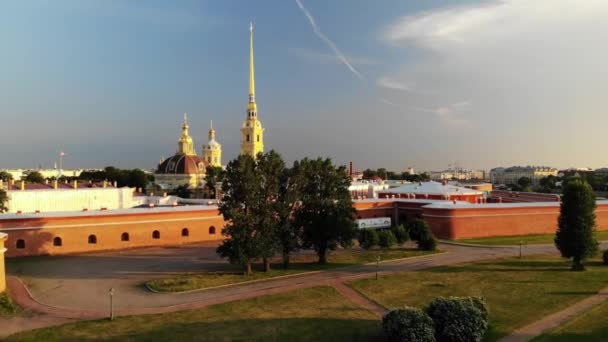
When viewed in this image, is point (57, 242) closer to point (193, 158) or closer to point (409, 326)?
point (409, 326)

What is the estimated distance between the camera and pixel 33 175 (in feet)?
289

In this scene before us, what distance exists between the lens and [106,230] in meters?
29.9

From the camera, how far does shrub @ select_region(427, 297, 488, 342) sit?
14.1 meters

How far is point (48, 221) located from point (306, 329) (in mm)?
20832

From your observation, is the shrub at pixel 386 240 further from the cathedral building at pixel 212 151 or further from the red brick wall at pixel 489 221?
the cathedral building at pixel 212 151

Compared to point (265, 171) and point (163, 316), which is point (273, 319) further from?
point (265, 171)

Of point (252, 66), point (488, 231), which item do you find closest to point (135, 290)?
point (488, 231)

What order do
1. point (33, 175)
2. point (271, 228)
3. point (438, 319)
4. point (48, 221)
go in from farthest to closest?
point (33, 175), point (48, 221), point (271, 228), point (438, 319)

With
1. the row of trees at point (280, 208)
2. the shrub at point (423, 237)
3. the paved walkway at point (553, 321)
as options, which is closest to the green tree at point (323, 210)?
the row of trees at point (280, 208)

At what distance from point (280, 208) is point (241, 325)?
948cm

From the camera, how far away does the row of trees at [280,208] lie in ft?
74.8

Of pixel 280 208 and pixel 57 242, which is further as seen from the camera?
pixel 57 242

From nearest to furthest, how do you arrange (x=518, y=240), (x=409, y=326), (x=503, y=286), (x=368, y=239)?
(x=409, y=326) < (x=503, y=286) < (x=368, y=239) < (x=518, y=240)

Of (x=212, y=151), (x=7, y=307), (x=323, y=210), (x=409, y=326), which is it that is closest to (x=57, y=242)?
(x=7, y=307)
